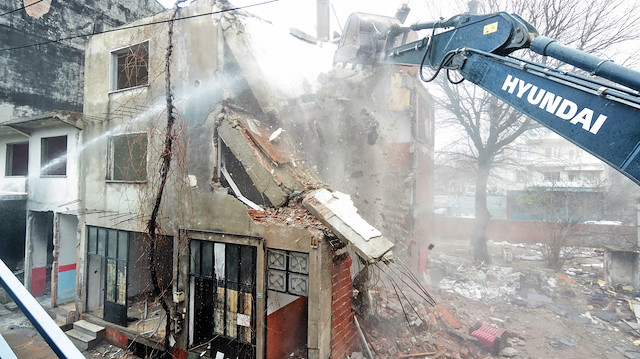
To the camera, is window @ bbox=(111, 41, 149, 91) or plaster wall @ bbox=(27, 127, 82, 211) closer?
window @ bbox=(111, 41, 149, 91)

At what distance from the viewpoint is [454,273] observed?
13570 mm

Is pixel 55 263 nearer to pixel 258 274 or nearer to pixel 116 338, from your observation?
pixel 116 338

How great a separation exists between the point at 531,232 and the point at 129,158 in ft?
73.4

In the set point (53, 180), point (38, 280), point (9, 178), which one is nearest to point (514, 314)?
point (53, 180)

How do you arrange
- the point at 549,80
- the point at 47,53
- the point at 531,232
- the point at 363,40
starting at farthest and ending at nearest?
the point at 531,232
the point at 47,53
the point at 363,40
the point at 549,80

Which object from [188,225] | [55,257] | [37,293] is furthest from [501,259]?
[37,293]

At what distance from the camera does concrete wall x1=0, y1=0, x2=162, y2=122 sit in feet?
43.4

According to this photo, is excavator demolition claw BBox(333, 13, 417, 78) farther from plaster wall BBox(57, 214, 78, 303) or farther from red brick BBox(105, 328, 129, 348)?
plaster wall BBox(57, 214, 78, 303)

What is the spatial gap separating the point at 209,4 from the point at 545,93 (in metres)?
7.27

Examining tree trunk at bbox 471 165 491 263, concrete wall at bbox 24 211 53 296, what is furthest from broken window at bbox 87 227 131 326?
tree trunk at bbox 471 165 491 263

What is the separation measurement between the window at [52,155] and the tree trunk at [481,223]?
1730 centimetres

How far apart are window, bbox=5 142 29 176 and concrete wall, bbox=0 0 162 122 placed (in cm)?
115

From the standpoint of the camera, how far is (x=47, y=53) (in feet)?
46.8

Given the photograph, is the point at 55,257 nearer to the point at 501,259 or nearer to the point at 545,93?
the point at 545,93
